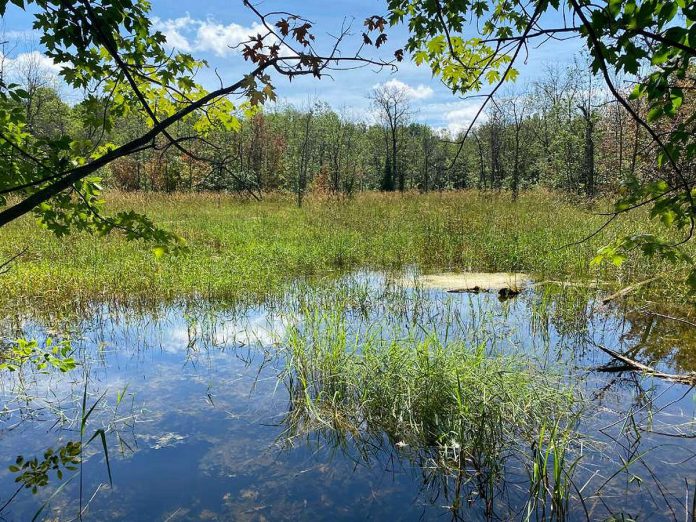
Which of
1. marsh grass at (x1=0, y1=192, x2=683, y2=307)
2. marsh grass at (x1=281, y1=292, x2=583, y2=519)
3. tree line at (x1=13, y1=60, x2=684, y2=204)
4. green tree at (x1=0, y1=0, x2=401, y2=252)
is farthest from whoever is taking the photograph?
tree line at (x1=13, y1=60, x2=684, y2=204)

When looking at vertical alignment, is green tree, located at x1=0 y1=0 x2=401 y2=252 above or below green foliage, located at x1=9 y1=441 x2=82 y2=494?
above

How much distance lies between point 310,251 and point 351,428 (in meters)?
7.37

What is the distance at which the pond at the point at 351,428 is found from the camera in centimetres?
314

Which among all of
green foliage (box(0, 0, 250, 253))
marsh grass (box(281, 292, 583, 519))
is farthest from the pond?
green foliage (box(0, 0, 250, 253))

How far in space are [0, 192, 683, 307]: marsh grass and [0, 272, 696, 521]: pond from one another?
2142 millimetres

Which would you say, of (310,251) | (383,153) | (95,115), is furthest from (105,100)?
(383,153)

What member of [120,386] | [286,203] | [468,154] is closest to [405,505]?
[120,386]

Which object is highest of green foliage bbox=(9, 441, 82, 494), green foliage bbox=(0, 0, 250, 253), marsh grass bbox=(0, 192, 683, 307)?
green foliage bbox=(0, 0, 250, 253)

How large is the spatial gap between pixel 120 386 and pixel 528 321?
5131mm

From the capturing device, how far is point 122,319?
7043mm

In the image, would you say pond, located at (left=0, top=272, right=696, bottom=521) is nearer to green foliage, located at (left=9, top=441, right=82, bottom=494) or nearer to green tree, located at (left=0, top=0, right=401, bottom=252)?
green foliage, located at (left=9, top=441, right=82, bottom=494)

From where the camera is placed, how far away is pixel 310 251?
11.1m

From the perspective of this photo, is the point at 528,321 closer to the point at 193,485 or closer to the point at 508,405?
the point at 508,405

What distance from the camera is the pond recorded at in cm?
314
